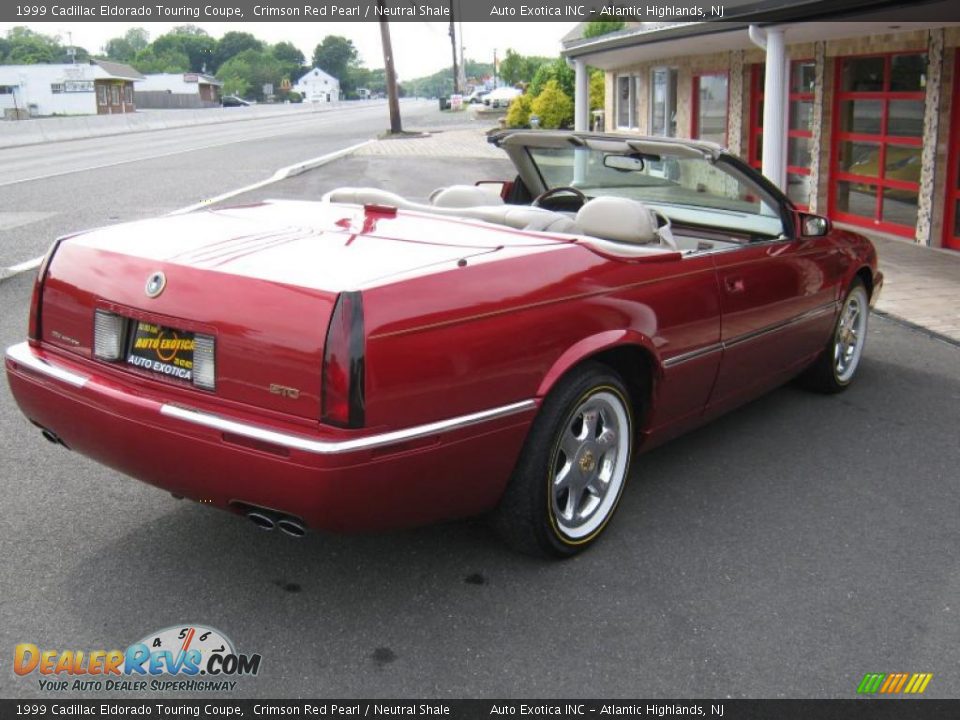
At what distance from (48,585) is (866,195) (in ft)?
38.8

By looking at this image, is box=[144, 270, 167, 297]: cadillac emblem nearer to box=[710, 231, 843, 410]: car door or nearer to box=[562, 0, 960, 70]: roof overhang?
box=[710, 231, 843, 410]: car door

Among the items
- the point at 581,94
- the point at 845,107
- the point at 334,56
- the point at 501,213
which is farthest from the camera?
the point at 334,56

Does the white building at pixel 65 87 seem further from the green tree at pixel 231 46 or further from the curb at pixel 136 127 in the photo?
the green tree at pixel 231 46

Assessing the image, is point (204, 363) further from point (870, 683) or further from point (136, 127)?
point (136, 127)

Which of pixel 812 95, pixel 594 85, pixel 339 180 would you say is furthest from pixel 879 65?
pixel 594 85

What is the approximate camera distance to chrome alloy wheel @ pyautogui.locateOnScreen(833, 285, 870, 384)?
5.72 m

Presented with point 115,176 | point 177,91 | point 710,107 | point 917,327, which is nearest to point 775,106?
point 917,327

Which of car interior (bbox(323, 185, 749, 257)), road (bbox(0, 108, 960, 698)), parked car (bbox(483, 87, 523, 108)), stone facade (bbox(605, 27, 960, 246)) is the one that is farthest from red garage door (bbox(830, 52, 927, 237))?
parked car (bbox(483, 87, 523, 108))

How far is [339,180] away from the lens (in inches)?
780

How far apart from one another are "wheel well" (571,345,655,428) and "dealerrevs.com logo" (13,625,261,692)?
1.71 metres

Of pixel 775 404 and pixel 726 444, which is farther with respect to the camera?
pixel 775 404

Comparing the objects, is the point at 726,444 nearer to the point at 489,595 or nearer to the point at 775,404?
the point at 775,404

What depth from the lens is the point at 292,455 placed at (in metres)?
2.91

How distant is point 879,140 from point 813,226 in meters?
8.16
